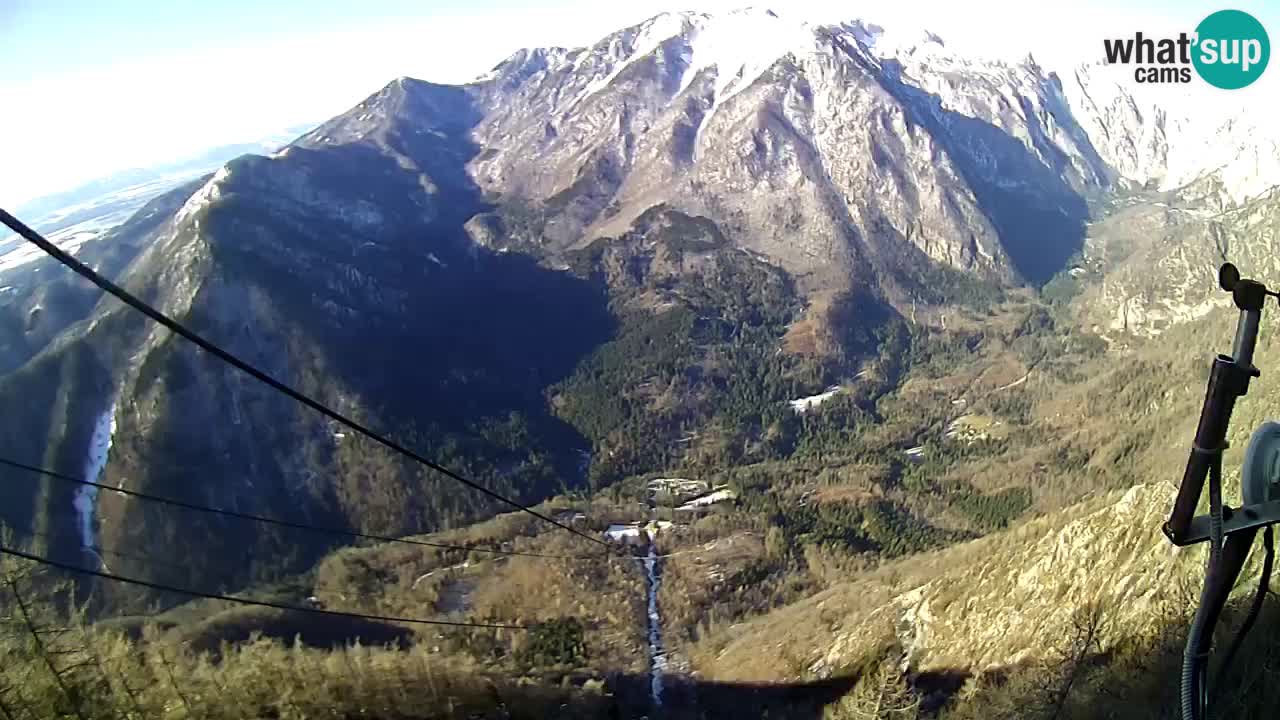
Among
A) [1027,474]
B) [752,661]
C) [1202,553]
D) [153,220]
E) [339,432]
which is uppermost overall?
[153,220]

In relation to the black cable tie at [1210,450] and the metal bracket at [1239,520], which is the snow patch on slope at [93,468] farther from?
the black cable tie at [1210,450]

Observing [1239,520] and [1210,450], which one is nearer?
[1210,450]

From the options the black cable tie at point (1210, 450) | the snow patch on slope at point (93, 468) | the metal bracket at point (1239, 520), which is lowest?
the snow patch on slope at point (93, 468)

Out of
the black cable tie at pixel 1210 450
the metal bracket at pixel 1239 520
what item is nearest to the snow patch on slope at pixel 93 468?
the metal bracket at pixel 1239 520

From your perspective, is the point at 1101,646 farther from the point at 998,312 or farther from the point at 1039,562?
the point at 998,312

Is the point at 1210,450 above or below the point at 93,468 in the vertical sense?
above

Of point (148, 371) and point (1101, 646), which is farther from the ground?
point (148, 371)

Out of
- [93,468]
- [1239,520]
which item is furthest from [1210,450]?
[93,468]

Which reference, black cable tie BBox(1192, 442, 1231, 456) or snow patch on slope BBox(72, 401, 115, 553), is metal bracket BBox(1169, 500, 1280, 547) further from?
snow patch on slope BBox(72, 401, 115, 553)

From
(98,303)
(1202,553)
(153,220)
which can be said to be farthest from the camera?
(153,220)

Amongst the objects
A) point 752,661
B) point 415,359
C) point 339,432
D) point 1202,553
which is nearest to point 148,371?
point 339,432

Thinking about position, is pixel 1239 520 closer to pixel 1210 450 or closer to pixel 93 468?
pixel 1210 450
